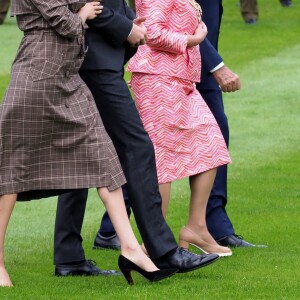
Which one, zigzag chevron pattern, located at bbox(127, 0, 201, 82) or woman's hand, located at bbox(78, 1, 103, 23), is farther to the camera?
zigzag chevron pattern, located at bbox(127, 0, 201, 82)

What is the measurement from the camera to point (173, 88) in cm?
773

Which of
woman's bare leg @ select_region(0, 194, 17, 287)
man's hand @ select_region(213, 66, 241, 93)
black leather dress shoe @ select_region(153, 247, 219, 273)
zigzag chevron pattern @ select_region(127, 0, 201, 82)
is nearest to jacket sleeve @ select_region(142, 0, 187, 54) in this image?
zigzag chevron pattern @ select_region(127, 0, 201, 82)

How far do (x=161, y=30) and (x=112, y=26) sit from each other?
2.32ft

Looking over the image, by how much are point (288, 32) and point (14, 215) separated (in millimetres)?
15746

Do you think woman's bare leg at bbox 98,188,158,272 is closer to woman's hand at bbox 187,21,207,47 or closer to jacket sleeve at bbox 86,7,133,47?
jacket sleeve at bbox 86,7,133,47

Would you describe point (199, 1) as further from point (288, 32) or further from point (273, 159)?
point (288, 32)

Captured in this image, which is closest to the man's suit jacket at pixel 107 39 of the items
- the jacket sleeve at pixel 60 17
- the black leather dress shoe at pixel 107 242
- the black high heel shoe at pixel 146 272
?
the jacket sleeve at pixel 60 17

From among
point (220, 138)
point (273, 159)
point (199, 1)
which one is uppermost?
point (199, 1)

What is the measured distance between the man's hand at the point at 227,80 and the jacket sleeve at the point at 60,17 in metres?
1.83

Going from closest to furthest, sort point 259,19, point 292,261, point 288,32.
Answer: point 292,261 → point 288,32 → point 259,19

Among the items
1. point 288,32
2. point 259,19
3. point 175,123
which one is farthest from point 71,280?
point 259,19

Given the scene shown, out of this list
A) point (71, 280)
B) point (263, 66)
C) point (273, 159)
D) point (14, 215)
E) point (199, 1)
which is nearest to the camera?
point (71, 280)

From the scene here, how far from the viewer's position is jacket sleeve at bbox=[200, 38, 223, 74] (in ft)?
27.6

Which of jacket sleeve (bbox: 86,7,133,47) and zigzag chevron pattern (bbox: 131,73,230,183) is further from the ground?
jacket sleeve (bbox: 86,7,133,47)
